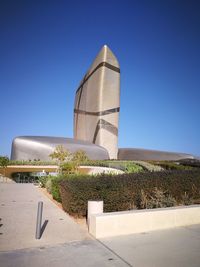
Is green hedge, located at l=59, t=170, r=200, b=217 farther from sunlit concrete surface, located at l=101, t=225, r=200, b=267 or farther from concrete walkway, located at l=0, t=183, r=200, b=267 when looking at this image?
sunlit concrete surface, located at l=101, t=225, r=200, b=267

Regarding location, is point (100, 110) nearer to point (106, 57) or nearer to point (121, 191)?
point (106, 57)

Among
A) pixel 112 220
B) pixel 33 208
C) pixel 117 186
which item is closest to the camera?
pixel 112 220

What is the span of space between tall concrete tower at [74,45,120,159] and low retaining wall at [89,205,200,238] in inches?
1429

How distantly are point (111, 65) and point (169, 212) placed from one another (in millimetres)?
40921

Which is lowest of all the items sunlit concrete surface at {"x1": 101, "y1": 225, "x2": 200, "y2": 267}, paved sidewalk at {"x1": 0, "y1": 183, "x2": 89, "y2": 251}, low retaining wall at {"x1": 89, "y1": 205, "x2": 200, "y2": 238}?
paved sidewalk at {"x1": 0, "y1": 183, "x2": 89, "y2": 251}

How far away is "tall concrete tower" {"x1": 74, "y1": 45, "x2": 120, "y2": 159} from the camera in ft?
147

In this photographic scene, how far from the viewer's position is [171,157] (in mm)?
50812

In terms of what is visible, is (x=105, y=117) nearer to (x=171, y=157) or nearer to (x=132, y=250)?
(x=171, y=157)

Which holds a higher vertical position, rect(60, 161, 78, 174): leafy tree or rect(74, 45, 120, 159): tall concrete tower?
rect(74, 45, 120, 159): tall concrete tower

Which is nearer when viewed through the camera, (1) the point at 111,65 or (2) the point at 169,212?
(2) the point at 169,212

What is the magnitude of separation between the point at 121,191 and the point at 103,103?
3623cm

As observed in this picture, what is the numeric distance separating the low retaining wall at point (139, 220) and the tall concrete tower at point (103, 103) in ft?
119

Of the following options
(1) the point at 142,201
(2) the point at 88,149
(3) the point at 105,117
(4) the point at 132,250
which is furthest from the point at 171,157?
(4) the point at 132,250

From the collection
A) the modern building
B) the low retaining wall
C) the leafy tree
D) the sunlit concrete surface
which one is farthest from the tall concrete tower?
the sunlit concrete surface
